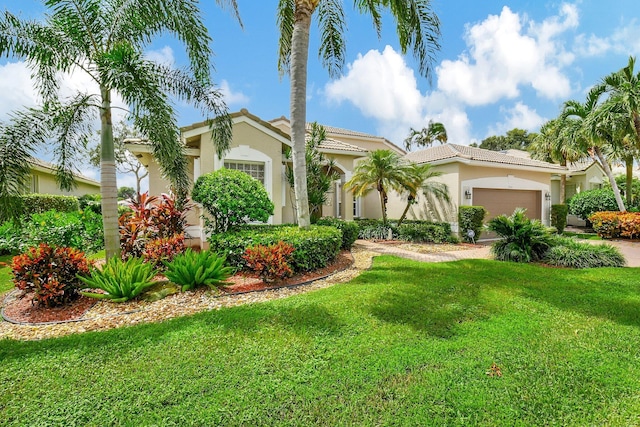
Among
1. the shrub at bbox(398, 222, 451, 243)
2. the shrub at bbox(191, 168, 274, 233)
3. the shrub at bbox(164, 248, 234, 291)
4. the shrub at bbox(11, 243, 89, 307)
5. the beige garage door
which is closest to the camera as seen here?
the shrub at bbox(11, 243, 89, 307)

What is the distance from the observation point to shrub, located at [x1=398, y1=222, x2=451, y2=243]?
14.9 metres

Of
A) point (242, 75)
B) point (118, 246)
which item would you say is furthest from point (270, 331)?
point (242, 75)

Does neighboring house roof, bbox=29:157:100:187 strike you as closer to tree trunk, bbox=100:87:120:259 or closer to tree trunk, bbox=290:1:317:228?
tree trunk, bbox=100:87:120:259

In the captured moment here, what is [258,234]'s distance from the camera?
8.27 m

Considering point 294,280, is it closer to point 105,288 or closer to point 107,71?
point 105,288

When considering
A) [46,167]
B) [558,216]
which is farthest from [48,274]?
[558,216]

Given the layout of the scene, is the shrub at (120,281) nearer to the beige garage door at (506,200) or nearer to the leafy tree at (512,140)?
the beige garage door at (506,200)

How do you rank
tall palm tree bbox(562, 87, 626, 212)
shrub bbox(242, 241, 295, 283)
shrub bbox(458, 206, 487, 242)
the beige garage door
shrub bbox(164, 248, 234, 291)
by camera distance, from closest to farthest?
1. shrub bbox(164, 248, 234, 291)
2. shrub bbox(242, 241, 295, 283)
3. shrub bbox(458, 206, 487, 242)
4. tall palm tree bbox(562, 87, 626, 212)
5. the beige garage door

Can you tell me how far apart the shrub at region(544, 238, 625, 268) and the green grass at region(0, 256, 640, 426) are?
12.5ft

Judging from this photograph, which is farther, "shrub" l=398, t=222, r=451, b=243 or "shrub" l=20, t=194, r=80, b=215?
"shrub" l=398, t=222, r=451, b=243

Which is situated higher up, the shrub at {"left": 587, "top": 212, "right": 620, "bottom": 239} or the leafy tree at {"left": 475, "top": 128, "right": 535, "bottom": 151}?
the leafy tree at {"left": 475, "top": 128, "right": 535, "bottom": 151}

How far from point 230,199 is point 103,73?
4.11m

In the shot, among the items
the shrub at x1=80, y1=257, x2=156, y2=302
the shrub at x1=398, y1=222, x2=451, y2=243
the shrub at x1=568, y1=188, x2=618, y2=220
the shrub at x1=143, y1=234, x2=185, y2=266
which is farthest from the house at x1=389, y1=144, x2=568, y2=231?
the shrub at x1=80, y1=257, x2=156, y2=302

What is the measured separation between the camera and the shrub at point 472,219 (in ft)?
47.4
